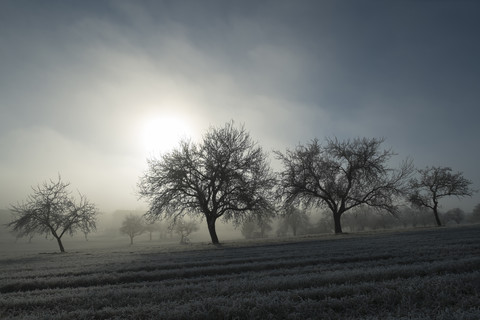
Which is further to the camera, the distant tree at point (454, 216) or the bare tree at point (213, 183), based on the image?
the distant tree at point (454, 216)

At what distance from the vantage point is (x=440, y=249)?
1095 cm

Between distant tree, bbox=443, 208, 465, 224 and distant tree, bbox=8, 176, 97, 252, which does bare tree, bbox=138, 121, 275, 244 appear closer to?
distant tree, bbox=8, 176, 97, 252

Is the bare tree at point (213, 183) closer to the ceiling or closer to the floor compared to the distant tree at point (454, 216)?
closer to the ceiling

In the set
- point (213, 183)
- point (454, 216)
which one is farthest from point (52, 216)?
point (454, 216)

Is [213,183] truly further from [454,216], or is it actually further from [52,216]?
[454,216]

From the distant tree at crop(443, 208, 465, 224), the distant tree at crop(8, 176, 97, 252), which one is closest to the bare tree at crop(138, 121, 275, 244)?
the distant tree at crop(8, 176, 97, 252)

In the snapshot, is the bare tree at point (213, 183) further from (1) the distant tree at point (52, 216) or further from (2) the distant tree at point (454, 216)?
(2) the distant tree at point (454, 216)

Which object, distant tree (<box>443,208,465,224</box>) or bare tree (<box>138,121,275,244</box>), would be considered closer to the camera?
bare tree (<box>138,121,275,244</box>)

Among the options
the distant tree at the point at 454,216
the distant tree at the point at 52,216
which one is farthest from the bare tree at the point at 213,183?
the distant tree at the point at 454,216

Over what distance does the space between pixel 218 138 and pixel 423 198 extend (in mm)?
37181

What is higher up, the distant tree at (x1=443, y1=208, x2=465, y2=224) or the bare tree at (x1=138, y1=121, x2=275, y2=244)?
the bare tree at (x1=138, y1=121, x2=275, y2=244)

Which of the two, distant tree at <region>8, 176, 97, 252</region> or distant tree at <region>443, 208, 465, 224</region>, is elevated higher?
distant tree at <region>8, 176, 97, 252</region>

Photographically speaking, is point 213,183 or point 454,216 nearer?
point 213,183

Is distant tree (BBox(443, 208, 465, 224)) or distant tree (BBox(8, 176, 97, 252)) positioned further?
distant tree (BBox(443, 208, 465, 224))
